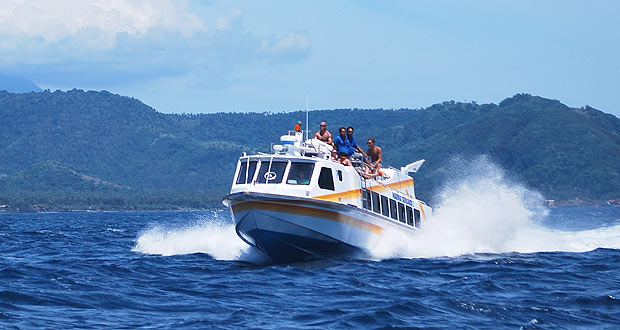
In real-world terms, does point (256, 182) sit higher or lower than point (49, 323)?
higher

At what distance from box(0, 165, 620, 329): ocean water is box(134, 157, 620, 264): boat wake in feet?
0.24

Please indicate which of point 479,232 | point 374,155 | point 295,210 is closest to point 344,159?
point 374,155

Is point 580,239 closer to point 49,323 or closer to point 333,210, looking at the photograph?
point 333,210

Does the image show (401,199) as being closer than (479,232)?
Yes

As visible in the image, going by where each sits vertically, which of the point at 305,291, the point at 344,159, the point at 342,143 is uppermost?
the point at 342,143

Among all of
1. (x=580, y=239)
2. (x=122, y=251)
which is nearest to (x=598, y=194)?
(x=580, y=239)

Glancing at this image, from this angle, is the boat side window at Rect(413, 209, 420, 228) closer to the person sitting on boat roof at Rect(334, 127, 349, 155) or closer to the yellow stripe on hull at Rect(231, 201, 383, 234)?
the person sitting on boat roof at Rect(334, 127, 349, 155)

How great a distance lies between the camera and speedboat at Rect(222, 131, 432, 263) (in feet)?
86.3

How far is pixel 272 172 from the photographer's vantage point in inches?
1076

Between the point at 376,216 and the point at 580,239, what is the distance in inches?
599

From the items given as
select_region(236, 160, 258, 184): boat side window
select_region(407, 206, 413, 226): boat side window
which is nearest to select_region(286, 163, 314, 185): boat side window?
select_region(236, 160, 258, 184): boat side window

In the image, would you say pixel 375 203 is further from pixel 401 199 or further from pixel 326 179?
pixel 326 179

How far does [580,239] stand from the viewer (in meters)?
40.9

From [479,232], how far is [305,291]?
50.7 ft
